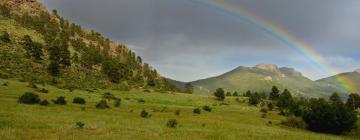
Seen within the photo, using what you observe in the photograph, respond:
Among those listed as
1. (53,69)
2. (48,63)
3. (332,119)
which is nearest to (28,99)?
(332,119)

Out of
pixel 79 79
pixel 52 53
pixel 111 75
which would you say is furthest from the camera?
pixel 111 75

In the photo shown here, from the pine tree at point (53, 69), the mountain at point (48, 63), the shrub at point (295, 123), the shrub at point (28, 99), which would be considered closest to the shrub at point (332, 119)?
the shrub at point (295, 123)

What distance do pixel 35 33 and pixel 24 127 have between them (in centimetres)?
18552

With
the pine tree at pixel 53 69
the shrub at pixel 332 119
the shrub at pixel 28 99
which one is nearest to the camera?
the shrub at pixel 28 99

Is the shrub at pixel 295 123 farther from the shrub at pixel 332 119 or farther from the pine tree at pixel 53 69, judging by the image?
the pine tree at pixel 53 69

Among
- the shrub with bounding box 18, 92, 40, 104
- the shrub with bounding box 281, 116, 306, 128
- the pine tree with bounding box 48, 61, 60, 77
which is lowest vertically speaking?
the shrub with bounding box 281, 116, 306, 128

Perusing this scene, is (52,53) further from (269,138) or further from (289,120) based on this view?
(269,138)

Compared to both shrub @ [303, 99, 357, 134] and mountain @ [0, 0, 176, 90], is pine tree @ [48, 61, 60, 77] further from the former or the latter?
shrub @ [303, 99, 357, 134]

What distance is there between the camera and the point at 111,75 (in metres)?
162

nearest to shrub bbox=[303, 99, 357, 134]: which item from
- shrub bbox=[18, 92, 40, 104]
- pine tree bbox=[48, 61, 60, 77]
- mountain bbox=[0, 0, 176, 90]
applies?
shrub bbox=[18, 92, 40, 104]

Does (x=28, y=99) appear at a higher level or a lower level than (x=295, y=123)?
higher

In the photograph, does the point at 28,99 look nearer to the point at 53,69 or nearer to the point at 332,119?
→ the point at 332,119

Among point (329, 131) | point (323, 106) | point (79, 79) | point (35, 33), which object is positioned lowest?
point (329, 131)

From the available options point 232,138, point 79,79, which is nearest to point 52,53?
point 79,79
